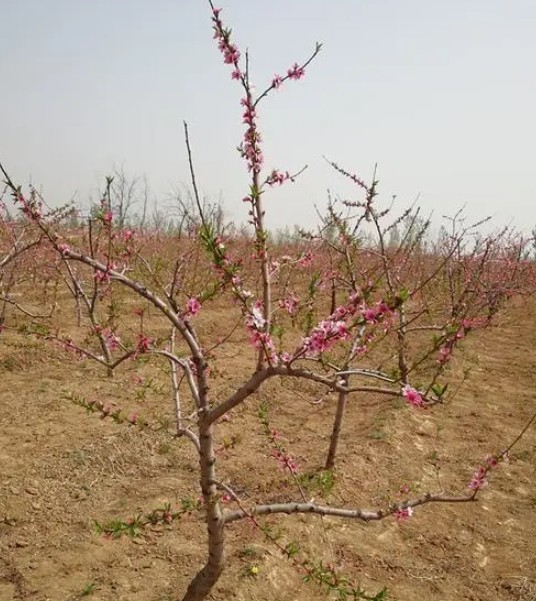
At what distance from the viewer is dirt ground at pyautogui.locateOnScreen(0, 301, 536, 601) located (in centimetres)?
339

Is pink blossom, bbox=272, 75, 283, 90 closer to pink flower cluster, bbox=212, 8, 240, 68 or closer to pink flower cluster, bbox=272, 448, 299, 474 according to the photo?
pink flower cluster, bbox=212, 8, 240, 68

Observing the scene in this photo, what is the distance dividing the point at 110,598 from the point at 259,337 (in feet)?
7.63

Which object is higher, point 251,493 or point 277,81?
point 277,81

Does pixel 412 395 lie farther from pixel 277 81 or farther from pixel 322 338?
pixel 277 81

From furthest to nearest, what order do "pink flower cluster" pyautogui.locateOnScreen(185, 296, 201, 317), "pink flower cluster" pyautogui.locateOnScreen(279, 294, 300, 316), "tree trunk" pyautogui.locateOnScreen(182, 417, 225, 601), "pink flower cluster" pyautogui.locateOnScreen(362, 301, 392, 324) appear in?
"pink flower cluster" pyautogui.locateOnScreen(279, 294, 300, 316)
"tree trunk" pyautogui.locateOnScreen(182, 417, 225, 601)
"pink flower cluster" pyautogui.locateOnScreen(185, 296, 201, 317)
"pink flower cluster" pyautogui.locateOnScreen(362, 301, 392, 324)

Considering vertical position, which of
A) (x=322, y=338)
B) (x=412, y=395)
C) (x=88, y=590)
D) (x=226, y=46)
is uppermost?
(x=226, y=46)

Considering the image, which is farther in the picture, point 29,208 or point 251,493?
point 251,493

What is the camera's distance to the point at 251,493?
4480 millimetres

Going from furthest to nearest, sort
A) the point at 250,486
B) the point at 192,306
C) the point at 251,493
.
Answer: the point at 250,486, the point at 251,493, the point at 192,306

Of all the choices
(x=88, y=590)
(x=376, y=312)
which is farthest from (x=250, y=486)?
(x=376, y=312)

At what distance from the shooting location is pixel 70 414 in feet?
17.8

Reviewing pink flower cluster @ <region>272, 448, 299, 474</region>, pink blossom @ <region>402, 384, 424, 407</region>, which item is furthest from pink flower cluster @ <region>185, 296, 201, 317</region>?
pink flower cluster @ <region>272, 448, 299, 474</region>

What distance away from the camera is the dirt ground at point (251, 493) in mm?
3387

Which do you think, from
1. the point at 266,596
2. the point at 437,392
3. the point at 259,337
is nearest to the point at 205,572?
the point at 266,596
